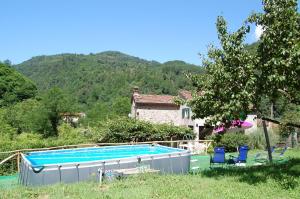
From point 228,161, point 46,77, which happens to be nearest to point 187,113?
point 228,161

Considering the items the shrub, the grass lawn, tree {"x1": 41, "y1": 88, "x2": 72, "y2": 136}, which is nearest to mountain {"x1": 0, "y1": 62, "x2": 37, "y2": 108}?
tree {"x1": 41, "y1": 88, "x2": 72, "y2": 136}

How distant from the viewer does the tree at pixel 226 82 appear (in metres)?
12.1

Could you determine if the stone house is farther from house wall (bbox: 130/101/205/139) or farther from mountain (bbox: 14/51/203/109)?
mountain (bbox: 14/51/203/109)

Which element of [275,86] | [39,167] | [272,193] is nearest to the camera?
[272,193]

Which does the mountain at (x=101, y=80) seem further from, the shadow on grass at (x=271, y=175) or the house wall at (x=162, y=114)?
the shadow on grass at (x=271, y=175)

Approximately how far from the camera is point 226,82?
1276 centimetres

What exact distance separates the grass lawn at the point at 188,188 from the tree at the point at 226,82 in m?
2.20

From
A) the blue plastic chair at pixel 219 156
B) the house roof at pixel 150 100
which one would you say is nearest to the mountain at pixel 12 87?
the house roof at pixel 150 100

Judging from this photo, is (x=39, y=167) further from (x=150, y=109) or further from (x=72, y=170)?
(x=150, y=109)

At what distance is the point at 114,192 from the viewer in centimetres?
1086

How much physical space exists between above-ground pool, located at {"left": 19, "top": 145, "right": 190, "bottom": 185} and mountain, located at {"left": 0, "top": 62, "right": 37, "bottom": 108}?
204ft

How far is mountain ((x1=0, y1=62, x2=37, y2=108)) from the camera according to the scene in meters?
79.6

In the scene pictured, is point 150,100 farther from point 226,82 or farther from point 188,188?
point 188,188

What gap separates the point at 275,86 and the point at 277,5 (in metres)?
2.78
